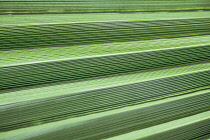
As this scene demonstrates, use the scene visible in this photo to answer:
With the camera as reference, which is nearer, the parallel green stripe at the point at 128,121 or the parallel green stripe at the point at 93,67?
the parallel green stripe at the point at 93,67

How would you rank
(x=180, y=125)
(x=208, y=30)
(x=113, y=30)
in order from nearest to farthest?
(x=113, y=30), (x=208, y=30), (x=180, y=125)

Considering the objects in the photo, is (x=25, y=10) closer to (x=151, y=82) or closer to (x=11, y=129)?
(x=11, y=129)

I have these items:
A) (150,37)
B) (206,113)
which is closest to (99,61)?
(150,37)

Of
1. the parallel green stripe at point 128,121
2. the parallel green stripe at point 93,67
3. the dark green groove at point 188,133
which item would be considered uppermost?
the parallel green stripe at point 93,67

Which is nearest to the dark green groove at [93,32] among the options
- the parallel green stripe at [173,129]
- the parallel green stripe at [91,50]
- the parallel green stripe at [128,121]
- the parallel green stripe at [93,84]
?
the parallel green stripe at [91,50]

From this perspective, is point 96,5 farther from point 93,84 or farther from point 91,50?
point 93,84

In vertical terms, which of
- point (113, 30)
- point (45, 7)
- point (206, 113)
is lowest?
point (206, 113)

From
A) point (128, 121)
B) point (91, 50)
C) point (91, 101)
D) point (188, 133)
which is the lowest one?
point (188, 133)

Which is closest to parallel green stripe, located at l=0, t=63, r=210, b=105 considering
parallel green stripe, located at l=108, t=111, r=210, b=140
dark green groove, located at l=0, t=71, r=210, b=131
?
dark green groove, located at l=0, t=71, r=210, b=131

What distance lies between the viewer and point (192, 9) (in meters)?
1.00

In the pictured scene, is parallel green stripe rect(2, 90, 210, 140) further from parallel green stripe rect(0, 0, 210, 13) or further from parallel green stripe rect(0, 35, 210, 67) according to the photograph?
parallel green stripe rect(0, 0, 210, 13)

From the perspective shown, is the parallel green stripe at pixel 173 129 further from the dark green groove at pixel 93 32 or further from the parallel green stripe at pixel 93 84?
the dark green groove at pixel 93 32

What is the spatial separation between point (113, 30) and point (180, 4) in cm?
36

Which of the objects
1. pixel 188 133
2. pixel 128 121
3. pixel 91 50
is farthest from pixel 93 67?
pixel 188 133
